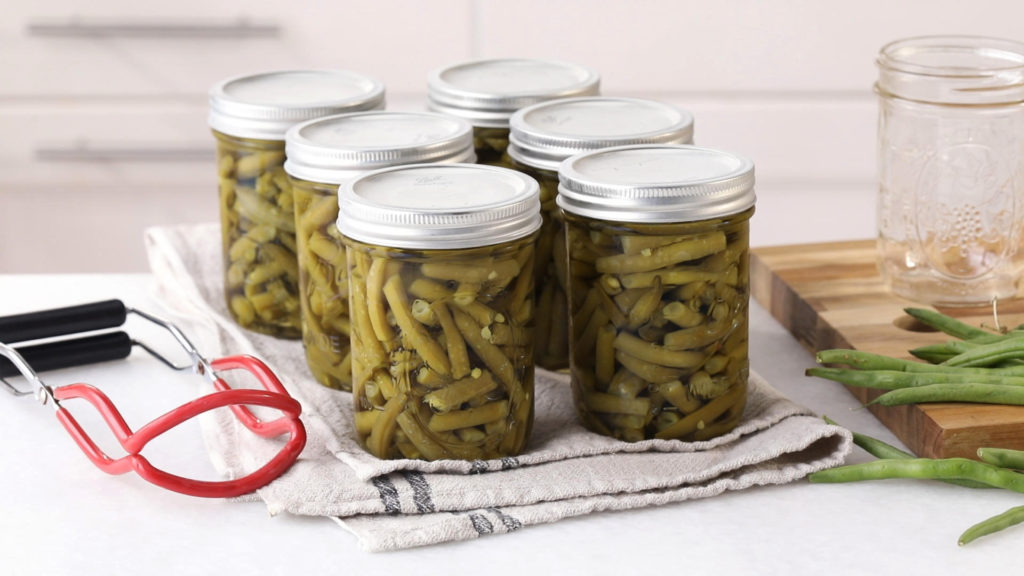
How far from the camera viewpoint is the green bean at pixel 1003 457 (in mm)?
996

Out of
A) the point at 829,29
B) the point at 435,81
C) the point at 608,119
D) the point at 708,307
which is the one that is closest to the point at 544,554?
the point at 708,307

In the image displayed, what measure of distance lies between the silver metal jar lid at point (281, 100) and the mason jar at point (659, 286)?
1.16 feet

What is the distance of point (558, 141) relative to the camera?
1166 mm

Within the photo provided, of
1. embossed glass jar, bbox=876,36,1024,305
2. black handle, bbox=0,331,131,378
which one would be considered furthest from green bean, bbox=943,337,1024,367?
black handle, bbox=0,331,131,378

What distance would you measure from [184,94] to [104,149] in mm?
213

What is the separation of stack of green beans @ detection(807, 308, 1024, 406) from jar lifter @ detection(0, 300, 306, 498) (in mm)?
515

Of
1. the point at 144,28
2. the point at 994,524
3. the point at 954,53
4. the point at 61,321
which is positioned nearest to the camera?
the point at 994,524

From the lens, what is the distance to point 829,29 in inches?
97.8

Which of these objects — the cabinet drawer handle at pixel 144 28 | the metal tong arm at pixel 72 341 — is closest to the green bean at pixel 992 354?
the metal tong arm at pixel 72 341

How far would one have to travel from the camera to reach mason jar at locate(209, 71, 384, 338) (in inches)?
51.8

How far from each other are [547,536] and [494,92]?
0.57m

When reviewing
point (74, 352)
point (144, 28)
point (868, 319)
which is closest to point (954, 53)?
point (868, 319)

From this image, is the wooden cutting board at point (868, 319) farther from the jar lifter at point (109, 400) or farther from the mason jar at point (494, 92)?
the jar lifter at point (109, 400)

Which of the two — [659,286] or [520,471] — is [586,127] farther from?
[520,471]
